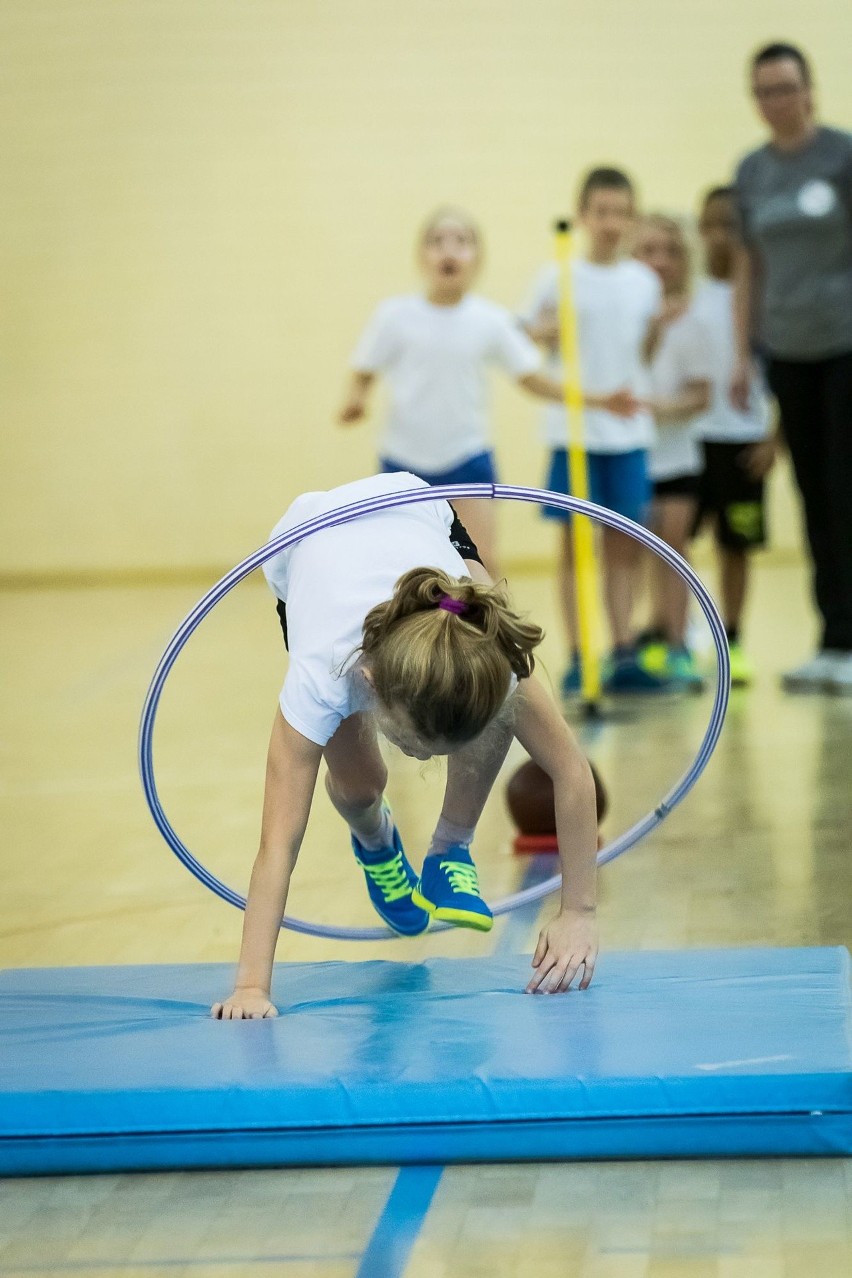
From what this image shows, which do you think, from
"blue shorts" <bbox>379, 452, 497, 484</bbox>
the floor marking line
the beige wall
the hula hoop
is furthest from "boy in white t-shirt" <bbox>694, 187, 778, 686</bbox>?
the floor marking line

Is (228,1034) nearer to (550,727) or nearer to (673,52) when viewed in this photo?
(550,727)

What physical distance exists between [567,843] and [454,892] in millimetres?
210

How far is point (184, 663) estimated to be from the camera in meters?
7.30

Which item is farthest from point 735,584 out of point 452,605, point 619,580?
point 452,605

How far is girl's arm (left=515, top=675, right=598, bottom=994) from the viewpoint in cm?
246

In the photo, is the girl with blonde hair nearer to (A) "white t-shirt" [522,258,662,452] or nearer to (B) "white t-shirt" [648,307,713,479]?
(A) "white t-shirt" [522,258,662,452]

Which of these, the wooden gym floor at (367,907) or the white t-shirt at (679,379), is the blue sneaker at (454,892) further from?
the white t-shirt at (679,379)

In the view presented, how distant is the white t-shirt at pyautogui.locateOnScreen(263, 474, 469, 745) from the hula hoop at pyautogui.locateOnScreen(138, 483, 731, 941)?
0.04 metres

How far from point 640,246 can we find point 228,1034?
4.99 m

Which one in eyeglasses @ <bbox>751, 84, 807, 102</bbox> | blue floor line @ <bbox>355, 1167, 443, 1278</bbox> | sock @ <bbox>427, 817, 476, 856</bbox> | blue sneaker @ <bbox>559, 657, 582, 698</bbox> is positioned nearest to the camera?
blue floor line @ <bbox>355, 1167, 443, 1278</bbox>

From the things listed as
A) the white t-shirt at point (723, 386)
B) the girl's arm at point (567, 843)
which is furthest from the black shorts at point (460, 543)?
the white t-shirt at point (723, 386)

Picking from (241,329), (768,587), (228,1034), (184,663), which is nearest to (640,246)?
(184,663)

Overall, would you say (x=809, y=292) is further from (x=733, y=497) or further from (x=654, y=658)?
(x=654, y=658)

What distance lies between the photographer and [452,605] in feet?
7.38
